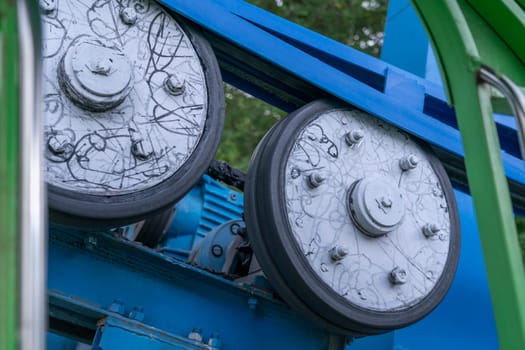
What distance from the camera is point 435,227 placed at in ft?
7.13

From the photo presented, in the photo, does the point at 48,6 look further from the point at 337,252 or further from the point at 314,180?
the point at 337,252

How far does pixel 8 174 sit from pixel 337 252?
4.42 ft

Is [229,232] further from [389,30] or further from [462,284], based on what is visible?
[389,30]

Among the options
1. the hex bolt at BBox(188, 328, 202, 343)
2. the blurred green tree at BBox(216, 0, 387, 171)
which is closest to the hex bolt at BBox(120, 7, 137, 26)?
the hex bolt at BBox(188, 328, 202, 343)

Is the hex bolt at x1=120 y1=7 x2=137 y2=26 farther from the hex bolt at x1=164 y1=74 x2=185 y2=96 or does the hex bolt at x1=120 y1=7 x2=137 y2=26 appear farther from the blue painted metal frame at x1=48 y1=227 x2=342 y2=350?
the blue painted metal frame at x1=48 y1=227 x2=342 y2=350

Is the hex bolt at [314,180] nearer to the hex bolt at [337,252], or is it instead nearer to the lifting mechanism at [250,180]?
the lifting mechanism at [250,180]

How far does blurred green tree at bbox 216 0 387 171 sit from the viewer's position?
6.63 metres

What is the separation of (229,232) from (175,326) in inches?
21.2

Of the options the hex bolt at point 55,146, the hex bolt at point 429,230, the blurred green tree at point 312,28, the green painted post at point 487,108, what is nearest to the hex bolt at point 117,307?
the hex bolt at point 55,146

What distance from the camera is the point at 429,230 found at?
2.16 metres

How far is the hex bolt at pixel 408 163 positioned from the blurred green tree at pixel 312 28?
14.3ft

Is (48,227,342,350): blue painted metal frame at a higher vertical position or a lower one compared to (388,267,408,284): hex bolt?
lower

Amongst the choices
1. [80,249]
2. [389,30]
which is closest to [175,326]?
[80,249]

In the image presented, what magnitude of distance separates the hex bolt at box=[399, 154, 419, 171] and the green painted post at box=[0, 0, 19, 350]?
5.24 feet
